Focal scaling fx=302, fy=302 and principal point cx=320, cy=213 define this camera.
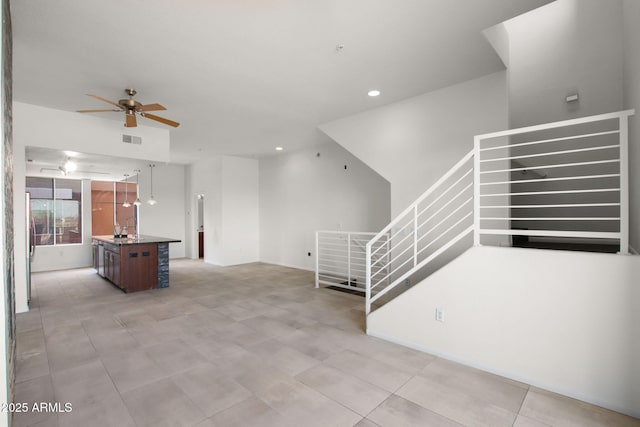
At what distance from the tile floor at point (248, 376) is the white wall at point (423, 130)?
2.32 meters

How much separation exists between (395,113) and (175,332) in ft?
14.8

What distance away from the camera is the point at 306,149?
8.08m

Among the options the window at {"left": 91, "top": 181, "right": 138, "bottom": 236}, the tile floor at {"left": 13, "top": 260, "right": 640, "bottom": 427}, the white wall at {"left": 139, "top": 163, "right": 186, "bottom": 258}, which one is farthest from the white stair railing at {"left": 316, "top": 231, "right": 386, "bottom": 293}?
the window at {"left": 91, "top": 181, "right": 138, "bottom": 236}

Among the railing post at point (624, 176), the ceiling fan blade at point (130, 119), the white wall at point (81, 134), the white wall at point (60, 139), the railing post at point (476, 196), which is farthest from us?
the white wall at point (81, 134)

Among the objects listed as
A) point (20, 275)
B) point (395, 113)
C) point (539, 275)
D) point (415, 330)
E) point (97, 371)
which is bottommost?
point (97, 371)

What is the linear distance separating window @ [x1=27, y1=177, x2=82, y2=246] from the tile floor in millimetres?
4840

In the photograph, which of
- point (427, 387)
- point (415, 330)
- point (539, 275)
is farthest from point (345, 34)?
point (427, 387)

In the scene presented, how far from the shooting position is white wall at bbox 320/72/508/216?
400 centimetres

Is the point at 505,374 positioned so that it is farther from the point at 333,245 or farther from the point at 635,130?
the point at 333,245

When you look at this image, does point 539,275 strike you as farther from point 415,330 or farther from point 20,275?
point 20,275

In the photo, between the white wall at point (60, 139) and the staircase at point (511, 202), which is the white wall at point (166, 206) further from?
the staircase at point (511, 202)

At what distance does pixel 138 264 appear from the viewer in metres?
5.98

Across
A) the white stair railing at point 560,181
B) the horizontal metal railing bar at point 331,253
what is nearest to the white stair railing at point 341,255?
the horizontal metal railing bar at point 331,253

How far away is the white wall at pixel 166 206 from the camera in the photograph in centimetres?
977
